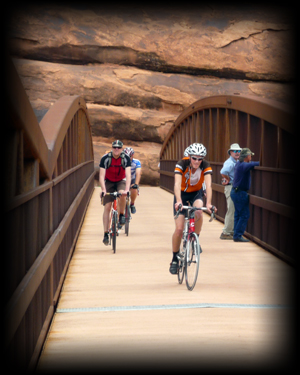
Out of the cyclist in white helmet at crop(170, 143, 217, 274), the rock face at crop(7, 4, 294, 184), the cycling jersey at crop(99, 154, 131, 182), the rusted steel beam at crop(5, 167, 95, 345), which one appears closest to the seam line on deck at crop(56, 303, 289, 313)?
the rusted steel beam at crop(5, 167, 95, 345)

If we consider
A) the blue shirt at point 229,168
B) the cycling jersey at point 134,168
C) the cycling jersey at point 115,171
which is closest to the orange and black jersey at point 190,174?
the cycling jersey at point 115,171

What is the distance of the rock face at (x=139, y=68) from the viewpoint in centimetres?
4256

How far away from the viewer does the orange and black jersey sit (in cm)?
→ 763

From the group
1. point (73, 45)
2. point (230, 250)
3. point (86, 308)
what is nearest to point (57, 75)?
point (73, 45)

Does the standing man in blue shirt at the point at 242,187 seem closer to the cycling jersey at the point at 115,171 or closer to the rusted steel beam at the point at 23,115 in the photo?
the cycling jersey at the point at 115,171

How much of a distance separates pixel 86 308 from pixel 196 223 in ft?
7.03

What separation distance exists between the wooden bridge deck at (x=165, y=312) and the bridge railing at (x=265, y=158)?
0.56 metres

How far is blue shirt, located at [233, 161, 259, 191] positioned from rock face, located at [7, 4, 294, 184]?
28.8 m

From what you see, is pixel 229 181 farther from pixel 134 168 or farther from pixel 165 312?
pixel 165 312

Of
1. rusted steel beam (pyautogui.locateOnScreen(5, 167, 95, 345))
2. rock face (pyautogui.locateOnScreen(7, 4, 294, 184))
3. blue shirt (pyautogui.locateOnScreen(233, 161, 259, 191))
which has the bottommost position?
rusted steel beam (pyautogui.locateOnScreen(5, 167, 95, 345))

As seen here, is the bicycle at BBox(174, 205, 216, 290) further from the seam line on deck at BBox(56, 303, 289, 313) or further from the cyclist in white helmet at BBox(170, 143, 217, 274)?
the seam line on deck at BBox(56, 303, 289, 313)

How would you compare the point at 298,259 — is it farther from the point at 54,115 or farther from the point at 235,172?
the point at 235,172

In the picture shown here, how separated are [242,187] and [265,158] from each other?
75cm

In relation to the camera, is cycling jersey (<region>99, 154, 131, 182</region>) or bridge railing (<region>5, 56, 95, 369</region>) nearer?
bridge railing (<region>5, 56, 95, 369</region>)
